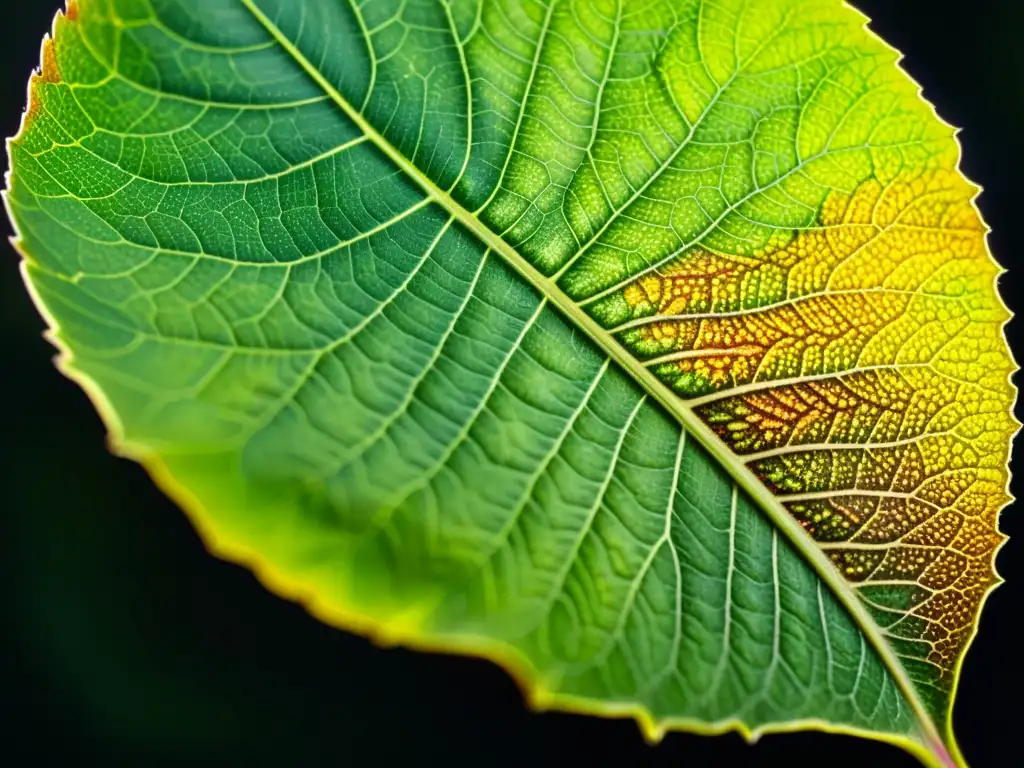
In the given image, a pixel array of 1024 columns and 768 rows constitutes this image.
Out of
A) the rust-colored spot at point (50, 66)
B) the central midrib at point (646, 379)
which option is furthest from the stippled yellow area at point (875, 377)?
the rust-colored spot at point (50, 66)

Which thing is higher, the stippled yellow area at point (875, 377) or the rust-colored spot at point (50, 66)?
the stippled yellow area at point (875, 377)

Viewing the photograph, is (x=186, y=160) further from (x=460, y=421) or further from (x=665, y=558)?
(x=665, y=558)

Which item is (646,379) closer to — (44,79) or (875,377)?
(875,377)

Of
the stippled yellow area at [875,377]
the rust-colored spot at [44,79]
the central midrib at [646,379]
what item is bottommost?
the rust-colored spot at [44,79]

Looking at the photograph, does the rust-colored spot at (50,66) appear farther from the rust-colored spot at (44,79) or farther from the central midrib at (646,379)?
the central midrib at (646,379)

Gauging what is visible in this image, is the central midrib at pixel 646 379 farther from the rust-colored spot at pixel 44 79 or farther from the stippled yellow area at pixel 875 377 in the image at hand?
the rust-colored spot at pixel 44 79

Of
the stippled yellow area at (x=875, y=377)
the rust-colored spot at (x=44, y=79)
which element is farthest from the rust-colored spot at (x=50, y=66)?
the stippled yellow area at (x=875, y=377)

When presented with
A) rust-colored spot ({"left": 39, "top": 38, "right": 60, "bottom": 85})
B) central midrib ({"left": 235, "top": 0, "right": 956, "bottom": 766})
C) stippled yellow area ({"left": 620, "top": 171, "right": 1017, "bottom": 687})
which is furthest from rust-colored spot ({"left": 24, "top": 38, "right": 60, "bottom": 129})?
stippled yellow area ({"left": 620, "top": 171, "right": 1017, "bottom": 687})

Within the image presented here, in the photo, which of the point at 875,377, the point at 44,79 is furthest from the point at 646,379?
the point at 44,79

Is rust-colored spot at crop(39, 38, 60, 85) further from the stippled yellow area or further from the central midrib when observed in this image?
the stippled yellow area
